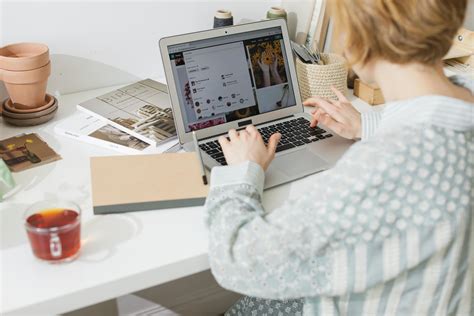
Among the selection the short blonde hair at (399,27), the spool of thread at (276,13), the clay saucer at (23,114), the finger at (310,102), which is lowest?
the finger at (310,102)

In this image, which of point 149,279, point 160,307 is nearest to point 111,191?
point 149,279

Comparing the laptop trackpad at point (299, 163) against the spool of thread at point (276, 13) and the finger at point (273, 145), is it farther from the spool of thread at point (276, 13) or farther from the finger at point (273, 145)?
the spool of thread at point (276, 13)

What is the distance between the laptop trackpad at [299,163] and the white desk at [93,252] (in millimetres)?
26

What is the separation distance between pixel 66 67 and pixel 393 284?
99cm

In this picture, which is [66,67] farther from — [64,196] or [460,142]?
[460,142]

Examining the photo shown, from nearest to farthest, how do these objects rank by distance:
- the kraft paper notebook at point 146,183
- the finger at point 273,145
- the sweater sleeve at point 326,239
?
the sweater sleeve at point 326,239
the kraft paper notebook at point 146,183
the finger at point 273,145

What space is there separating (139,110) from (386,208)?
727 millimetres

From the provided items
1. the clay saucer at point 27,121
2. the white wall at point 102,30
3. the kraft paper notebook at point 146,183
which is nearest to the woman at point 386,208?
the kraft paper notebook at point 146,183

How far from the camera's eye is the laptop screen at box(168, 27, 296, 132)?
47.8 inches

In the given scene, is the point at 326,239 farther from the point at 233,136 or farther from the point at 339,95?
the point at 339,95

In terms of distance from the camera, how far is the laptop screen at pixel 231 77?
3.98ft

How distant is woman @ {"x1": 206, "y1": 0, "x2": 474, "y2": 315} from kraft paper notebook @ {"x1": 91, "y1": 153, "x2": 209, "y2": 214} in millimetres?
115

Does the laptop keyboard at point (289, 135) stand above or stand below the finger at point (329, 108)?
below

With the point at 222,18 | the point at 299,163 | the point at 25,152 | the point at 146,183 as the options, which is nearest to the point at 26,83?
the point at 25,152
